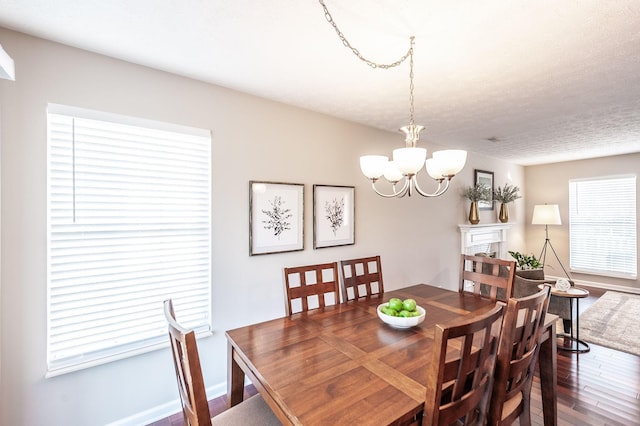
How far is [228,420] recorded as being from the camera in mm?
1369

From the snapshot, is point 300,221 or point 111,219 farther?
point 300,221

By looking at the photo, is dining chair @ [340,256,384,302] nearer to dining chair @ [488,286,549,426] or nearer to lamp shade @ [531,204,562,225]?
dining chair @ [488,286,549,426]

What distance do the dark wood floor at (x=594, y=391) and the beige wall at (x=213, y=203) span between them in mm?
463

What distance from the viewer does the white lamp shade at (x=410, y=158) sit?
5.04 ft

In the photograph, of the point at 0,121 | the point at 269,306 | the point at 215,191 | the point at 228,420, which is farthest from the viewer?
the point at 269,306

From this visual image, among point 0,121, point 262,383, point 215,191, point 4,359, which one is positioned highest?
point 0,121

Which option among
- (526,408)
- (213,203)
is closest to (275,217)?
(213,203)

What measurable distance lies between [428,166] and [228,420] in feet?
5.34

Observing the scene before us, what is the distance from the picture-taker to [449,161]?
1556 mm

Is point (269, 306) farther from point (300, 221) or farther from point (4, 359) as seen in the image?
point (4, 359)

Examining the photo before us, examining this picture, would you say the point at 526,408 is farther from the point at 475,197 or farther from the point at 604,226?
the point at 604,226

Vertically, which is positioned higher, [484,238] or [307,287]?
[484,238]

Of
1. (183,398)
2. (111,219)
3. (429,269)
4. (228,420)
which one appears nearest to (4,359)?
(111,219)

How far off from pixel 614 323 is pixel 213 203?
507 centimetres
